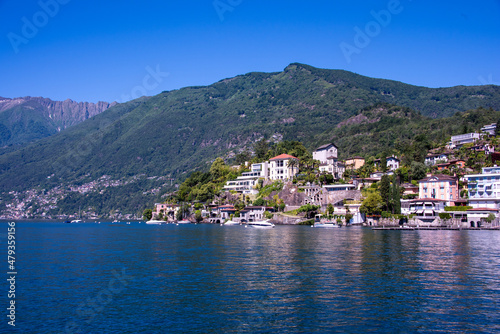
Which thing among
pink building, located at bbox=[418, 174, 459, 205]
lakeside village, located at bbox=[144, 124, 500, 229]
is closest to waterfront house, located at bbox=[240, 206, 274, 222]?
lakeside village, located at bbox=[144, 124, 500, 229]

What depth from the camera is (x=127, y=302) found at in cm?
2648

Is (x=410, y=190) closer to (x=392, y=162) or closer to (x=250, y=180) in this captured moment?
(x=392, y=162)

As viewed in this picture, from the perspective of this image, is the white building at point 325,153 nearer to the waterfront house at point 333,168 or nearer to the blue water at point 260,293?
the waterfront house at point 333,168

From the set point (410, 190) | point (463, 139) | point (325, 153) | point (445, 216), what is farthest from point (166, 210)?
point (463, 139)

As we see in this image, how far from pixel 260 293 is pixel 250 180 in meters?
120

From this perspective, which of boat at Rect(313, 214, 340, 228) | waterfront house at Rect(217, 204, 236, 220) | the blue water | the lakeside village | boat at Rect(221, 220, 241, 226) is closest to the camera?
the blue water

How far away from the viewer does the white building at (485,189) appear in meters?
96.3

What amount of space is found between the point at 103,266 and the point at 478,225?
85327 millimetres

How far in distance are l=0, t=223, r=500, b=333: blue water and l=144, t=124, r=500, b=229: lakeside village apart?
2116 inches

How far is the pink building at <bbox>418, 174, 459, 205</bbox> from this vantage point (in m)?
102

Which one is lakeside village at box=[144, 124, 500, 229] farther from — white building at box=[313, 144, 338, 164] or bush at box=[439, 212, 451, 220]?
white building at box=[313, 144, 338, 164]

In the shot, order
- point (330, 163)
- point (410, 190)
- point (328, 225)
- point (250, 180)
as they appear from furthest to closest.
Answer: point (250, 180) < point (330, 163) < point (410, 190) < point (328, 225)

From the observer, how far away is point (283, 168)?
462ft

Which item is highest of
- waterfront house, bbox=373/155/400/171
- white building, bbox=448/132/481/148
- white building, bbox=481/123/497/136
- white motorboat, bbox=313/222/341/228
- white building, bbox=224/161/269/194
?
white building, bbox=481/123/497/136
